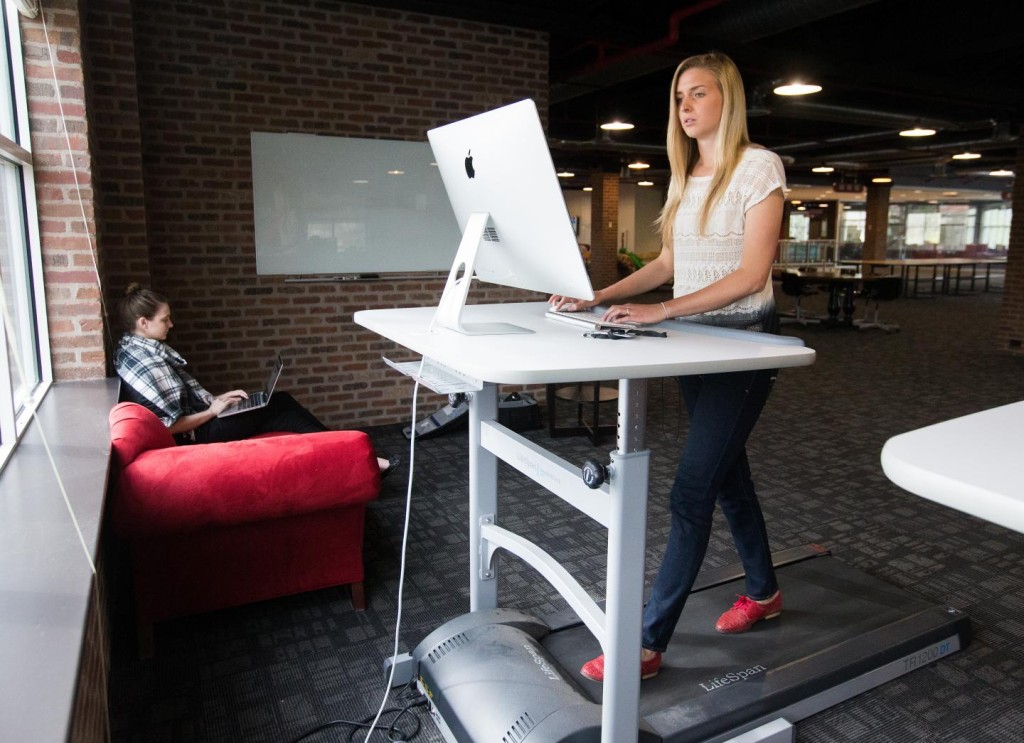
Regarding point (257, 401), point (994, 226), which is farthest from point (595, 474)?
point (994, 226)

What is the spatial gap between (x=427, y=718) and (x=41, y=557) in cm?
107

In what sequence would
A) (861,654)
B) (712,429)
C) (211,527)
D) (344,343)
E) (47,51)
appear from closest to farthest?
(712,429), (861,654), (211,527), (47,51), (344,343)

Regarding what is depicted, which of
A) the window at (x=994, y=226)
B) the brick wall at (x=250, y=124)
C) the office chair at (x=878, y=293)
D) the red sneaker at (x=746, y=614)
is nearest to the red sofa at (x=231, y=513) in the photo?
the red sneaker at (x=746, y=614)

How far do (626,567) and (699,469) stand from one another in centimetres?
39

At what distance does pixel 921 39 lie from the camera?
19.5 ft

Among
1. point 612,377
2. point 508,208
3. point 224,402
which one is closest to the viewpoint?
point 612,377

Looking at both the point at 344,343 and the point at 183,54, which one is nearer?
the point at 183,54

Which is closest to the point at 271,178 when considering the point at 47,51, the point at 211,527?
the point at 47,51

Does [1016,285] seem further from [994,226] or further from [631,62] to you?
[994,226]

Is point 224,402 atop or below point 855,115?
below

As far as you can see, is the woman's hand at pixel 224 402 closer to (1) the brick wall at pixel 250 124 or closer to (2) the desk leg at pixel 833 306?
(1) the brick wall at pixel 250 124

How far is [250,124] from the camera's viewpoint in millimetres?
4656

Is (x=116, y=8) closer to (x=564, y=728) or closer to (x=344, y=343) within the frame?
(x=344, y=343)

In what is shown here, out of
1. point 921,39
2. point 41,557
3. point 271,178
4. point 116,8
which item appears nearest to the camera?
point 41,557
